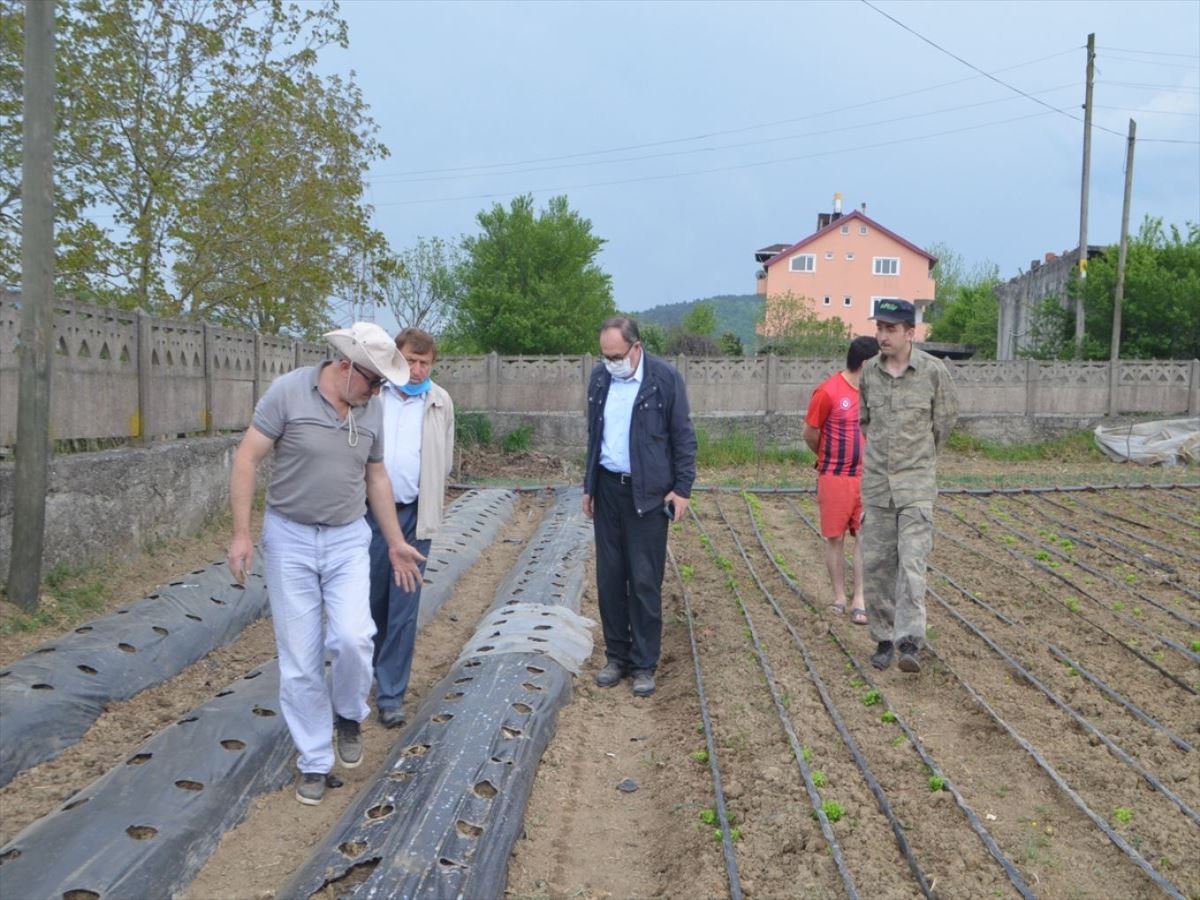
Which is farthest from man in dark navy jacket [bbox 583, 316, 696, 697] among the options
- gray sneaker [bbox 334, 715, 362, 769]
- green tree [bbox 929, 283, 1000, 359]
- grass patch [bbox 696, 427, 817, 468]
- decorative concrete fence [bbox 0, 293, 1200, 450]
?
green tree [bbox 929, 283, 1000, 359]

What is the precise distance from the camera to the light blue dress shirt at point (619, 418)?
5359 millimetres

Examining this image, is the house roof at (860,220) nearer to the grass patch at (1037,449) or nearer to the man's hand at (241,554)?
the grass patch at (1037,449)

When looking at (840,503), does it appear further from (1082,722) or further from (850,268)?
(850,268)

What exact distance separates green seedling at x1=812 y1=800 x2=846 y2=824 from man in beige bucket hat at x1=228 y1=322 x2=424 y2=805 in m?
1.76

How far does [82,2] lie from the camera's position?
42.1ft

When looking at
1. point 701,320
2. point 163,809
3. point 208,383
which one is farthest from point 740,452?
point 701,320

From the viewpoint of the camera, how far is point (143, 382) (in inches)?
347

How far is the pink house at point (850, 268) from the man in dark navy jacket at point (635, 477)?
54467 mm

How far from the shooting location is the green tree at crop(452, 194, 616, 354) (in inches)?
1500

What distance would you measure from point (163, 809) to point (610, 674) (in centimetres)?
263

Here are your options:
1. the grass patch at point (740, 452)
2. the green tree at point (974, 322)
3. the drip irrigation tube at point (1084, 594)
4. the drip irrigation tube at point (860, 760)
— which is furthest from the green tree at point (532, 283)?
the drip irrigation tube at point (860, 760)

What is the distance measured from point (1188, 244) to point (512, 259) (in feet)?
71.6

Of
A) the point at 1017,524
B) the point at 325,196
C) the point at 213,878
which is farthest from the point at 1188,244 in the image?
the point at 213,878

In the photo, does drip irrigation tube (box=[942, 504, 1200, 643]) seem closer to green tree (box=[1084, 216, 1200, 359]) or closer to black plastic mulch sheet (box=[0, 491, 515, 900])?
black plastic mulch sheet (box=[0, 491, 515, 900])
